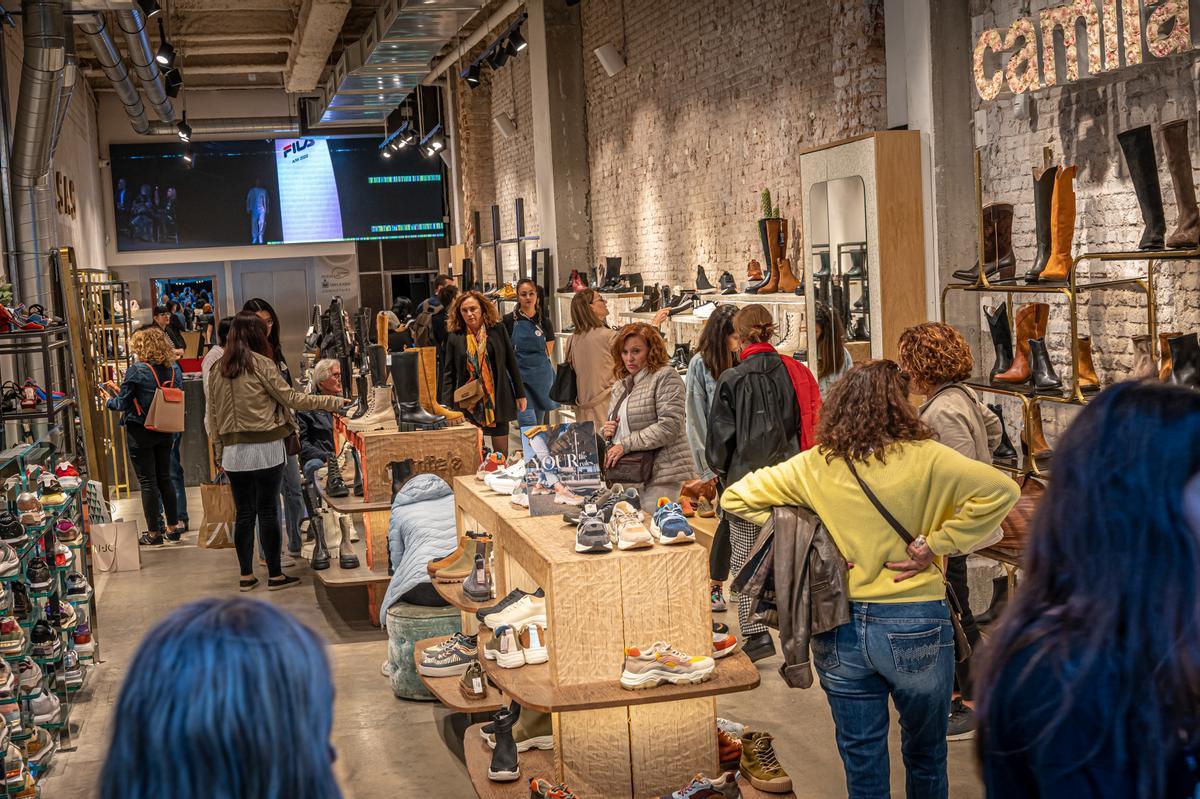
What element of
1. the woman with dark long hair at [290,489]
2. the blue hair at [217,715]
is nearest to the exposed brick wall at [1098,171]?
the woman with dark long hair at [290,489]

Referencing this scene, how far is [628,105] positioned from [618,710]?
9.55 meters

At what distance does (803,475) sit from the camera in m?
3.22

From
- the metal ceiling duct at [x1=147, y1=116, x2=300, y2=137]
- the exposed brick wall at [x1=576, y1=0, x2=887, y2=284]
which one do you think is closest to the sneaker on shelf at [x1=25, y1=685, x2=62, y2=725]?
the exposed brick wall at [x1=576, y1=0, x2=887, y2=284]

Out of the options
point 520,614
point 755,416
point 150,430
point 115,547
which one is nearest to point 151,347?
point 150,430

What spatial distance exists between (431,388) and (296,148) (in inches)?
543

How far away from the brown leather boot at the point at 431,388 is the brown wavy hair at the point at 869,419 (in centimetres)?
395

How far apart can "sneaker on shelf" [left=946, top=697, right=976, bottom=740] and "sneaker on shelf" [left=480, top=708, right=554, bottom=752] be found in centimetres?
145

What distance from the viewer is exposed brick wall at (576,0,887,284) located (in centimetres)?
785

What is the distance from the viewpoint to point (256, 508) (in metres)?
7.20

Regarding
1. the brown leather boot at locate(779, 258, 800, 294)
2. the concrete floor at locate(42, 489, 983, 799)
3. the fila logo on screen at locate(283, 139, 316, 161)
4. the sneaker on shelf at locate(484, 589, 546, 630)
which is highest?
the fila logo on screen at locate(283, 139, 316, 161)

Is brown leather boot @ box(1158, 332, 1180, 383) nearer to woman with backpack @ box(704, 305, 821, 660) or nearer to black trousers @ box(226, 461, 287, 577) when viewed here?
woman with backpack @ box(704, 305, 821, 660)

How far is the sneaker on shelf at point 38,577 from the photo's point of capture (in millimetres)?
4938

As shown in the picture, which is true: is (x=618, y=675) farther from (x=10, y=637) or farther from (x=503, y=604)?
(x=10, y=637)

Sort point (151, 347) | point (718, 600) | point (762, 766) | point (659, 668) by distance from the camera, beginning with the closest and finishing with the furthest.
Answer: point (659, 668)
point (762, 766)
point (718, 600)
point (151, 347)
